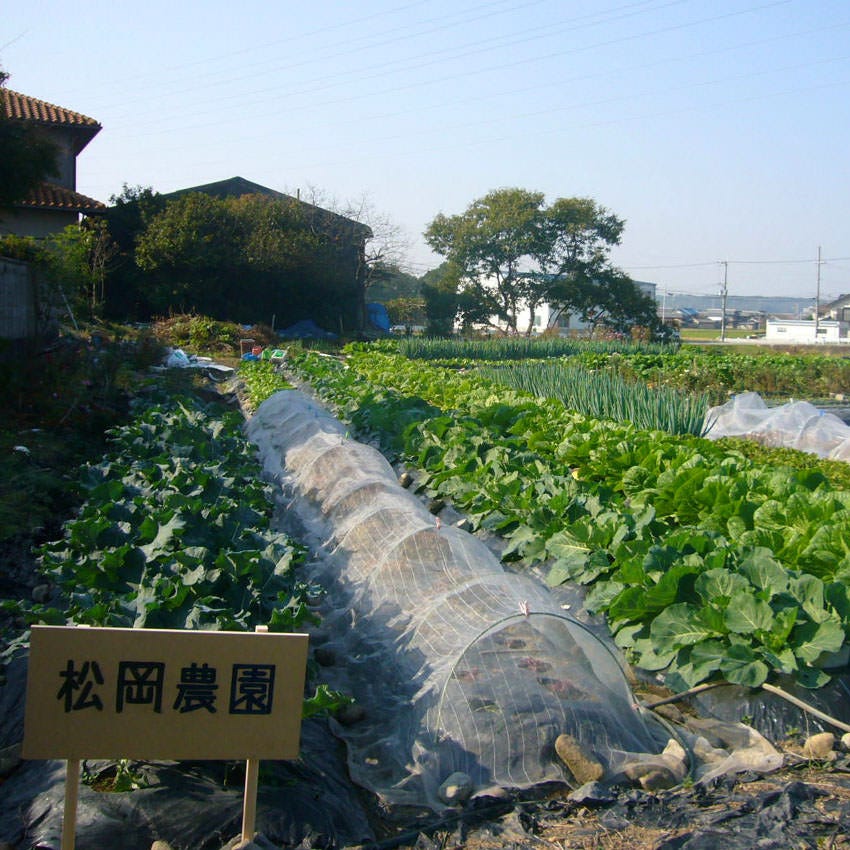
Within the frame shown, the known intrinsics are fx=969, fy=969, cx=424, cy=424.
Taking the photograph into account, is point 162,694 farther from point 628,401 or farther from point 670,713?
point 628,401

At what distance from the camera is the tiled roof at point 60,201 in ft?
79.8

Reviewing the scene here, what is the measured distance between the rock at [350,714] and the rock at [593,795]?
115cm

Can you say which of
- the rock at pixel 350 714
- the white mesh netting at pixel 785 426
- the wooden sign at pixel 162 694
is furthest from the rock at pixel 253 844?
the white mesh netting at pixel 785 426

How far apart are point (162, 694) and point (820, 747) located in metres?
2.71

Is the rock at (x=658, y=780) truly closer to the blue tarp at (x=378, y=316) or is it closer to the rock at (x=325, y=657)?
the rock at (x=325, y=657)

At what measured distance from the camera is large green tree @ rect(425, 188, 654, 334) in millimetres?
39750

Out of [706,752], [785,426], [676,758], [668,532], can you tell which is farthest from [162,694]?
[785,426]

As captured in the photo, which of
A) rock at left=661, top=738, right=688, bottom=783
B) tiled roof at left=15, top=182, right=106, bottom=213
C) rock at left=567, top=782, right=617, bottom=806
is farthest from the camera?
tiled roof at left=15, top=182, right=106, bottom=213

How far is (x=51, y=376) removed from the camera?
11.6 metres

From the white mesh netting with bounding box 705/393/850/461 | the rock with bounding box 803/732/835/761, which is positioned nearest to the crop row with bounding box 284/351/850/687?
the rock with bounding box 803/732/835/761

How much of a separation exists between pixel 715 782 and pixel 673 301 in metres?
191

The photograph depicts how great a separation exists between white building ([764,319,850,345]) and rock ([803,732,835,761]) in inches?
2297

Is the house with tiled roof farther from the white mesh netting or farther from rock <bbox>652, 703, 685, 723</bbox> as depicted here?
rock <bbox>652, 703, 685, 723</bbox>

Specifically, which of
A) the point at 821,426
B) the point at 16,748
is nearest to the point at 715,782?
the point at 16,748
